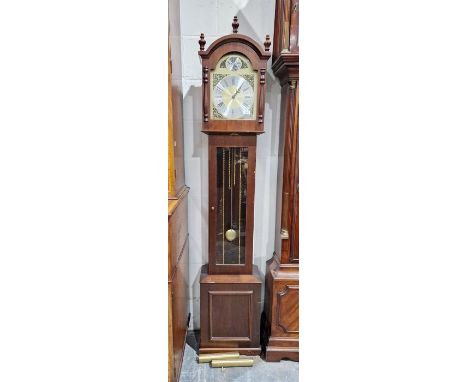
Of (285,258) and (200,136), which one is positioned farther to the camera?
(200,136)

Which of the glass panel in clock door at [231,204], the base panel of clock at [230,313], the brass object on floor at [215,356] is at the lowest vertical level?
the brass object on floor at [215,356]

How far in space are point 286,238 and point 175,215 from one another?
48 centimetres

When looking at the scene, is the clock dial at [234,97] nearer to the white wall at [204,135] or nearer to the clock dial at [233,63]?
the clock dial at [233,63]

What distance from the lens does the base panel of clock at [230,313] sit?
1484 millimetres

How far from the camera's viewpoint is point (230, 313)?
150 cm

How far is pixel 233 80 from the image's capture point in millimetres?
1385

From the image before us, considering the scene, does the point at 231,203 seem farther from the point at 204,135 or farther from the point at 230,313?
the point at 230,313

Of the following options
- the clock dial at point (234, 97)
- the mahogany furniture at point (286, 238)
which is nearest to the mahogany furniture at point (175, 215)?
the clock dial at point (234, 97)

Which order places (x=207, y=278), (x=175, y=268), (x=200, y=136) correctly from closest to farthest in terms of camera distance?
(x=175, y=268)
(x=207, y=278)
(x=200, y=136)

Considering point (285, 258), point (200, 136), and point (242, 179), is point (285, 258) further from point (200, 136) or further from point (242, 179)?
point (200, 136)

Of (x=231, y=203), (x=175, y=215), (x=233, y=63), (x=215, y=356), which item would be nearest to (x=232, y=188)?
(x=231, y=203)

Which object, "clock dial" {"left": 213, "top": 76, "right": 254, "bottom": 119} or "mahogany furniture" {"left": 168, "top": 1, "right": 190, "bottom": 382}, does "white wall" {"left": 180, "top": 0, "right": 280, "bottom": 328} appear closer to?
"mahogany furniture" {"left": 168, "top": 1, "right": 190, "bottom": 382}
